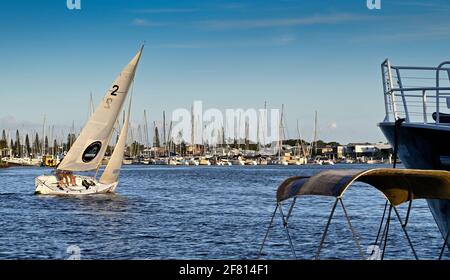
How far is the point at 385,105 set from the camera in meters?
18.4

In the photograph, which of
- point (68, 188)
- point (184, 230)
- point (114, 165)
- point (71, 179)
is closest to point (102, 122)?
point (114, 165)

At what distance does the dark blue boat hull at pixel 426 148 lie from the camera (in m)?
16.6

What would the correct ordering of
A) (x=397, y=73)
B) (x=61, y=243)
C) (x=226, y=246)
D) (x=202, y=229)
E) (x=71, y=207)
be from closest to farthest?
1. (x=397, y=73)
2. (x=226, y=246)
3. (x=61, y=243)
4. (x=202, y=229)
5. (x=71, y=207)

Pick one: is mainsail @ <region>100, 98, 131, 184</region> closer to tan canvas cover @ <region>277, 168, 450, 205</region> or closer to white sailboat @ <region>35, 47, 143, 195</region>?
white sailboat @ <region>35, 47, 143, 195</region>

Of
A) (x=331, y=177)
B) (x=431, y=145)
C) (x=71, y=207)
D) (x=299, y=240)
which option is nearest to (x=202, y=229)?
(x=299, y=240)

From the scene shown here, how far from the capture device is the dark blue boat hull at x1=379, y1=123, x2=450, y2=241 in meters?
16.6

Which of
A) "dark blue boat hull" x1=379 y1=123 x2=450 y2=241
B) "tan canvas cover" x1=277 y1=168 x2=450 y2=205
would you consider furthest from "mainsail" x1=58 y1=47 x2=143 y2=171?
"tan canvas cover" x1=277 y1=168 x2=450 y2=205

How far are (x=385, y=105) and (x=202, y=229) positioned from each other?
22116mm

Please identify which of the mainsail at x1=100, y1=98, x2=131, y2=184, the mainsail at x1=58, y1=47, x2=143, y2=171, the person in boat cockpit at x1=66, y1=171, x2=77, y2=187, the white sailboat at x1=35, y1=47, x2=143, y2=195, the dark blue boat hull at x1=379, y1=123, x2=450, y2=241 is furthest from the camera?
the mainsail at x1=100, y1=98, x2=131, y2=184

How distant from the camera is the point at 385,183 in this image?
1297 cm

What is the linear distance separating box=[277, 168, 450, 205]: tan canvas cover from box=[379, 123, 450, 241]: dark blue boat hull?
11.6 feet

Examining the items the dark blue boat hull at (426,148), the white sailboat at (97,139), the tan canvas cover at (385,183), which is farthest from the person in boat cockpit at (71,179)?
the tan canvas cover at (385,183)

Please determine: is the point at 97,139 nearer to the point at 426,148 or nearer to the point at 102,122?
the point at 102,122
